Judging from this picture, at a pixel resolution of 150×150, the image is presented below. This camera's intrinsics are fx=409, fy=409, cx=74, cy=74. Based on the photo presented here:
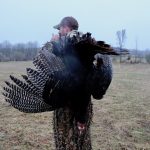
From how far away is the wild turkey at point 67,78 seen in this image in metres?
3.05

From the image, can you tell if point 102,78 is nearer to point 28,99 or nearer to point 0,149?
point 28,99

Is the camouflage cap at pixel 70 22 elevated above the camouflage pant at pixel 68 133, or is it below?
above

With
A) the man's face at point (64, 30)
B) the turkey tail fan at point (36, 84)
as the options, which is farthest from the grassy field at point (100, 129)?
the man's face at point (64, 30)

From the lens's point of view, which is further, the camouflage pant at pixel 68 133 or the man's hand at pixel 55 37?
the camouflage pant at pixel 68 133

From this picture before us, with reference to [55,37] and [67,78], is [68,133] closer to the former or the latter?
[67,78]

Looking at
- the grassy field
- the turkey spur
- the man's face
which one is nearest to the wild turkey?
the turkey spur

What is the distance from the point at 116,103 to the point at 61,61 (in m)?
10.2

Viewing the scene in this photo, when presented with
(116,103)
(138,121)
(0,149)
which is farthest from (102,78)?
(116,103)

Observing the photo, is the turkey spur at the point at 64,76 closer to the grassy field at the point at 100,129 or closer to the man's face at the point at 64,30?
the man's face at the point at 64,30

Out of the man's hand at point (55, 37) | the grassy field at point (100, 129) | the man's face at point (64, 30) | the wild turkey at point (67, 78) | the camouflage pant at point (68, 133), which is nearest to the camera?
the wild turkey at point (67, 78)

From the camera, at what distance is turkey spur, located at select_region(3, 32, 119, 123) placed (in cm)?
307

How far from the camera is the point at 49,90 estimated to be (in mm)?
3139

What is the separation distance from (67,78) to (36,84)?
9.8 inches

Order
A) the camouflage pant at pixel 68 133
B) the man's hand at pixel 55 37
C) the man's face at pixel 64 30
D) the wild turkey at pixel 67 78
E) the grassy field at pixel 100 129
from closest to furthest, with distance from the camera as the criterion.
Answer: the wild turkey at pixel 67 78, the man's hand at pixel 55 37, the man's face at pixel 64 30, the camouflage pant at pixel 68 133, the grassy field at pixel 100 129
